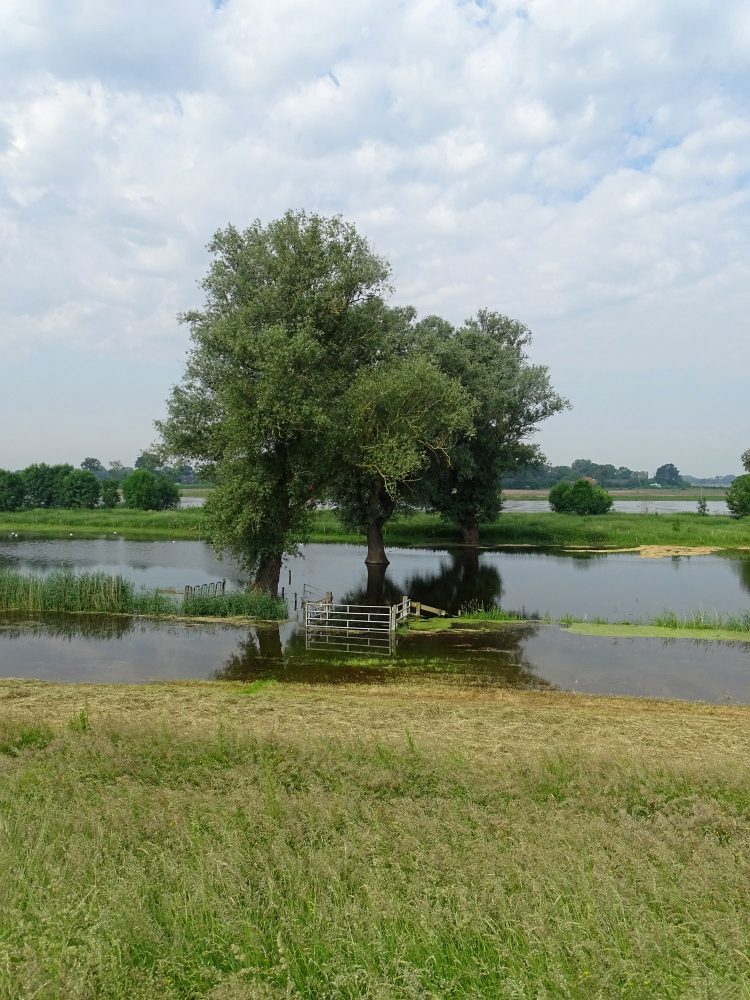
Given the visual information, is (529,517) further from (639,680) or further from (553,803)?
(553,803)

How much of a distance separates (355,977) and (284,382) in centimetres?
2220

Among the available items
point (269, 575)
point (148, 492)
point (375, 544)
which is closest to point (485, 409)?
point (375, 544)

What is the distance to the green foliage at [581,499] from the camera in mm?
77250

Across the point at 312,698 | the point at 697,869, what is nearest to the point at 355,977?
the point at 697,869

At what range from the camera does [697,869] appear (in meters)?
6.26

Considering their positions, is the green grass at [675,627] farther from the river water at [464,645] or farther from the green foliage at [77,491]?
the green foliage at [77,491]

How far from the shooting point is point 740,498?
73750 mm

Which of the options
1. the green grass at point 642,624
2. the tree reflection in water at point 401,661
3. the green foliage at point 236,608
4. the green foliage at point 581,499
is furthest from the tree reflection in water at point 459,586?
the green foliage at point 581,499

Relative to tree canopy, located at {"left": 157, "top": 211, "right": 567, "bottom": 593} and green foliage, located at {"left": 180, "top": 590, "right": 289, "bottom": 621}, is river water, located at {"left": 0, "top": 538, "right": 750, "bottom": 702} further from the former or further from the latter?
tree canopy, located at {"left": 157, "top": 211, "right": 567, "bottom": 593}

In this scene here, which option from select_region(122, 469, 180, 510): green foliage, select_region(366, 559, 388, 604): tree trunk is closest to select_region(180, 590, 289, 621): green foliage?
select_region(366, 559, 388, 604): tree trunk

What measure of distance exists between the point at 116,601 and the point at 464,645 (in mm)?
14008

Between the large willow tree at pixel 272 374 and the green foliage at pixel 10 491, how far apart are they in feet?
219

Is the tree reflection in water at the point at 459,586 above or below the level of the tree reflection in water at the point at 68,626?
below

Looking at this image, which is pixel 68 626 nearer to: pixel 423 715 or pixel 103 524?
pixel 423 715
